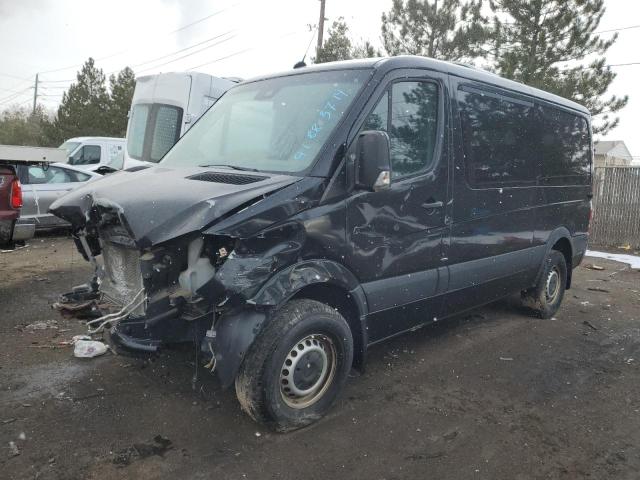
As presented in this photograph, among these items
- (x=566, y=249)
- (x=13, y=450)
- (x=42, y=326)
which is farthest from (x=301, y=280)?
(x=566, y=249)

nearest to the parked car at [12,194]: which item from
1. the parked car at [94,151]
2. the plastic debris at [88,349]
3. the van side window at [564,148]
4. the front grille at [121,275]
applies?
the plastic debris at [88,349]

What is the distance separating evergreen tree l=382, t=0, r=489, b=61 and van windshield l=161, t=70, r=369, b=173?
13845mm

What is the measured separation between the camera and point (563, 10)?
14.4m

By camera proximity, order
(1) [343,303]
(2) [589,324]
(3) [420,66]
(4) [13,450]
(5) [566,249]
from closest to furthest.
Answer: (4) [13,450], (1) [343,303], (3) [420,66], (2) [589,324], (5) [566,249]

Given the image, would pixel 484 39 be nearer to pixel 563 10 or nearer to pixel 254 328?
pixel 563 10

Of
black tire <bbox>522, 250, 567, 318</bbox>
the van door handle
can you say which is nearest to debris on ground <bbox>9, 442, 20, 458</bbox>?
the van door handle

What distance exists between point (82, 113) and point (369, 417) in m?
30.9

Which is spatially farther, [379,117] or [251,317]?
[379,117]

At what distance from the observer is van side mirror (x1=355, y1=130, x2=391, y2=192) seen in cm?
318

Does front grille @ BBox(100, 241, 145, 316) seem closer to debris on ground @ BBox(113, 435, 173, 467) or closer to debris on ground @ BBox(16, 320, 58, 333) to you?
debris on ground @ BBox(113, 435, 173, 467)

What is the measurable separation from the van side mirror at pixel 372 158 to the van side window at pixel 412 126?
0.43 m

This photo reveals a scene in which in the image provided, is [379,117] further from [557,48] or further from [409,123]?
[557,48]

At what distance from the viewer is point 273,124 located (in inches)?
147

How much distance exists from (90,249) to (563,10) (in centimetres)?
1511
